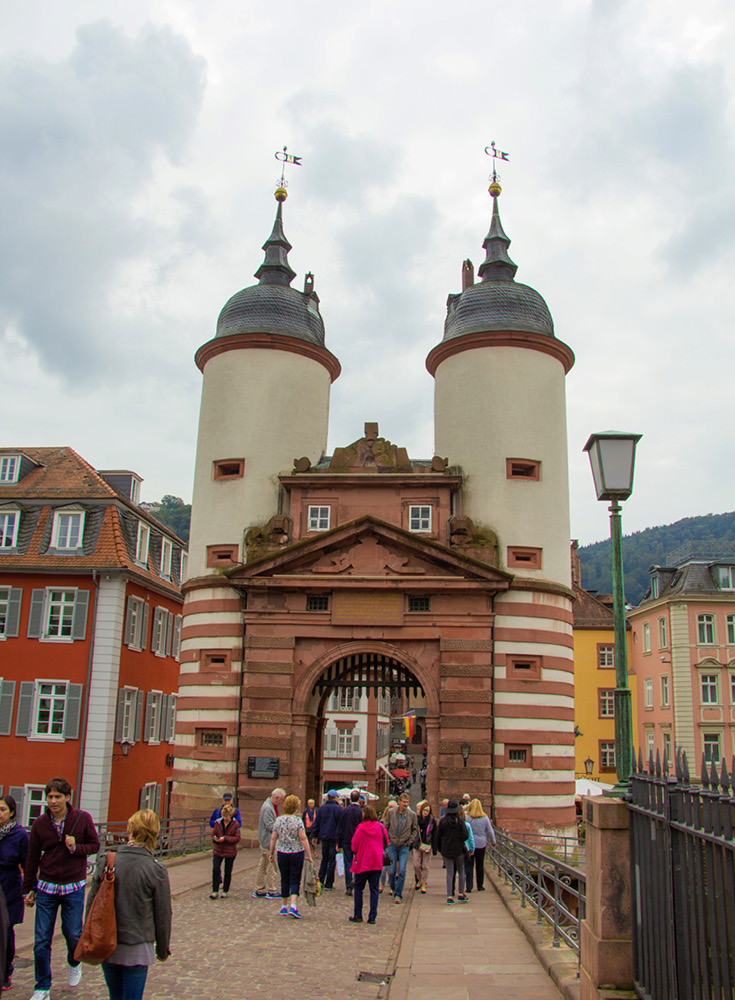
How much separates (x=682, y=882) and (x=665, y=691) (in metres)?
43.2

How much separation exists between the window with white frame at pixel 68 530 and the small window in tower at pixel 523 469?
14.4 metres

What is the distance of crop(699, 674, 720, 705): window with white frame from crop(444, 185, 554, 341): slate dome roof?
2193 centimetres

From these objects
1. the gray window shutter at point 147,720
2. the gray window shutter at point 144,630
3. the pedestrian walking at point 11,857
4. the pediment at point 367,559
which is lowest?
the pedestrian walking at point 11,857

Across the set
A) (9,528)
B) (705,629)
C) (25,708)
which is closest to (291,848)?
(25,708)

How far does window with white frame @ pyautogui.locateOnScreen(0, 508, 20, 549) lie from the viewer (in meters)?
31.4

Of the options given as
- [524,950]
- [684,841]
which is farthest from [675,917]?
[524,950]

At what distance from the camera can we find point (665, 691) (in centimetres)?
4659

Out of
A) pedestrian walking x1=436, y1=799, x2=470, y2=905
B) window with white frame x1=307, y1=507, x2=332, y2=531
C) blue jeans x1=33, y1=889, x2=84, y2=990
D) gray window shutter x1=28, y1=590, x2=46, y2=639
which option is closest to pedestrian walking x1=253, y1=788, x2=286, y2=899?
pedestrian walking x1=436, y1=799, x2=470, y2=905

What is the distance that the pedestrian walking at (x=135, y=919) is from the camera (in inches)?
251

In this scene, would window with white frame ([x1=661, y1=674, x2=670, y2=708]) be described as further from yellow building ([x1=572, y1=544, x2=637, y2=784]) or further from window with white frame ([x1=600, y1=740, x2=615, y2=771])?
window with white frame ([x1=600, y1=740, x2=615, y2=771])

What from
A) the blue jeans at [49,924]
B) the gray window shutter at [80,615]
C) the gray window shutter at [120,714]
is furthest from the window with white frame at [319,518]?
the blue jeans at [49,924]

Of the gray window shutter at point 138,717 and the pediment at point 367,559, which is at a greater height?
the pediment at point 367,559

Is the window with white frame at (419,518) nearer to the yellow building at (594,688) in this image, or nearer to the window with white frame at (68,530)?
the window with white frame at (68,530)

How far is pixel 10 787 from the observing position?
94.7ft
